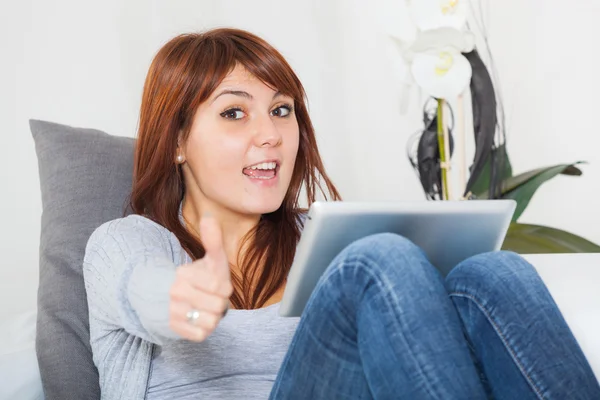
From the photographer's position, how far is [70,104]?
196cm

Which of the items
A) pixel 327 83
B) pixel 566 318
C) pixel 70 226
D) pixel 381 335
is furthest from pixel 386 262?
pixel 327 83

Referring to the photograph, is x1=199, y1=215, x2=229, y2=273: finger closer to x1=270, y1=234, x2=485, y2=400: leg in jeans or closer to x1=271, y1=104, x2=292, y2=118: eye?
x1=270, y1=234, x2=485, y2=400: leg in jeans

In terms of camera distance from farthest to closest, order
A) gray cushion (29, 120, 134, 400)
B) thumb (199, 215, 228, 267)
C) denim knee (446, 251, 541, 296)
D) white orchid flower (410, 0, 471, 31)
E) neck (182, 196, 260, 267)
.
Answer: white orchid flower (410, 0, 471, 31)
neck (182, 196, 260, 267)
gray cushion (29, 120, 134, 400)
denim knee (446, 251, 541, 296)
thumb (199, 215, 228, 267)

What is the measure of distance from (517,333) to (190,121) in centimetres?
71

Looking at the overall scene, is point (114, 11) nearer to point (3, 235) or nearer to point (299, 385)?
point (3, 235)

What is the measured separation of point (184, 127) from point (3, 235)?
2.57ft

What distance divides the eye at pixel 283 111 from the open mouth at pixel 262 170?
12 centimetres

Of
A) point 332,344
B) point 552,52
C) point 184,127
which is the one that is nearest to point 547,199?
point 552,52

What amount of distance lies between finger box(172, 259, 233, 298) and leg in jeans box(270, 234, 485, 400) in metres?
0.23

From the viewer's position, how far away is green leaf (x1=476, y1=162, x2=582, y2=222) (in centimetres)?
181

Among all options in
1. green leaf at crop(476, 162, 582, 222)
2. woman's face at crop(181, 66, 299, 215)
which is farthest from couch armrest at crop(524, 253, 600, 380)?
woman's face at crop(181, 66, 299, 215)

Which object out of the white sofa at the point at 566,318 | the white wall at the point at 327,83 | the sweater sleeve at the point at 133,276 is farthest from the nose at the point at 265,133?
the white wall at the point at 327,83

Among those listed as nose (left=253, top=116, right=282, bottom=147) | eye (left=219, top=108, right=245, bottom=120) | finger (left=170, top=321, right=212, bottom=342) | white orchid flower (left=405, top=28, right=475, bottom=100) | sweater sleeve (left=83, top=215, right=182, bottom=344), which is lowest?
sweater sleeve (left=83, top=215, right=182, bottom=344)

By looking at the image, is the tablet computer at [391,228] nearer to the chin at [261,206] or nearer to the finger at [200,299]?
the finger at [200,299]
